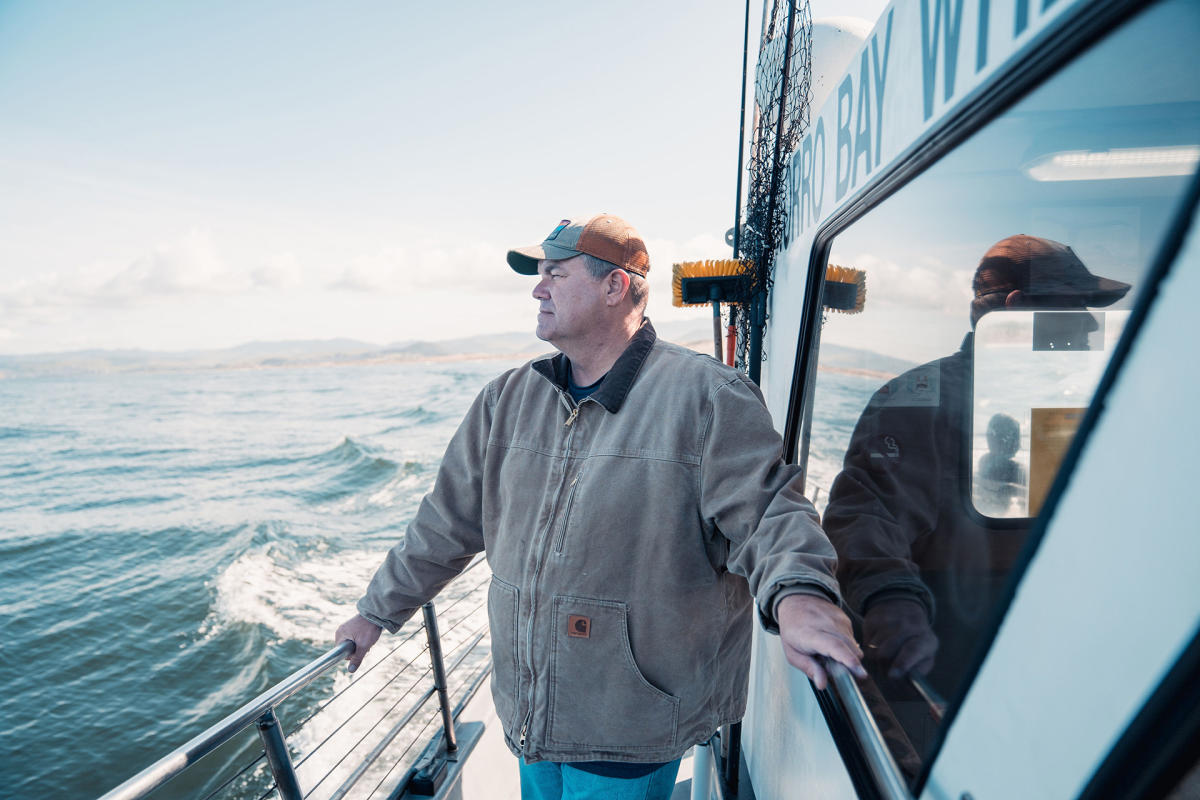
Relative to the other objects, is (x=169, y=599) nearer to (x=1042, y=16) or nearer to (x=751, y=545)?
(x=751, y=545)

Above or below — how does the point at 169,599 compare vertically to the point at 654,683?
below

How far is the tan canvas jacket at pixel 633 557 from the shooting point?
1.55 meters

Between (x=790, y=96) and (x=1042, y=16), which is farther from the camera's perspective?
(x=790, y=96)

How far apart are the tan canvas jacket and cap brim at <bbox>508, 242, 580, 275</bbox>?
1.13ft

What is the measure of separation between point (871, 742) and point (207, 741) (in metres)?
1.38

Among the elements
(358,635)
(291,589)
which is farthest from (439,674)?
(291,589)

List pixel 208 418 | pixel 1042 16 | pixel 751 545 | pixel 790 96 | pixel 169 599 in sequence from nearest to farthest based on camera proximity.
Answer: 1. pixel 1042 16
2. pixel 751 545
3. pixel 790 96
4. pixel 169 599
5. pixel 208 418

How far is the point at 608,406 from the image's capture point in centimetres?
168

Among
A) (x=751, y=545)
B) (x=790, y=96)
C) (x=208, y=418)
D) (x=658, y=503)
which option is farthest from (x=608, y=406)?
(x=208, y=418)

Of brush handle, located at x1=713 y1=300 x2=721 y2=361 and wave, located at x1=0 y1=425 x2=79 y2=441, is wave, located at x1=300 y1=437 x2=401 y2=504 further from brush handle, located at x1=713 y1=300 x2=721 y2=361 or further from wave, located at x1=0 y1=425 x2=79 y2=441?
wave, located at x1=0 y1=425 x2=79 y2=441

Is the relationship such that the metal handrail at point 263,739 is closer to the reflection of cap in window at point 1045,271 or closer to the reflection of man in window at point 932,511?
the reflection of man in window at point 932,511

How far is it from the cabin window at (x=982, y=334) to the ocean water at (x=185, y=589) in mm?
213

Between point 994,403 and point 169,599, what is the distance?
13.1m

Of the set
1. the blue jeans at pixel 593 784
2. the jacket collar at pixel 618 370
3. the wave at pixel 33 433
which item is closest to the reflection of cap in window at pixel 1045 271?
the jacket collar at pixel 618 370
